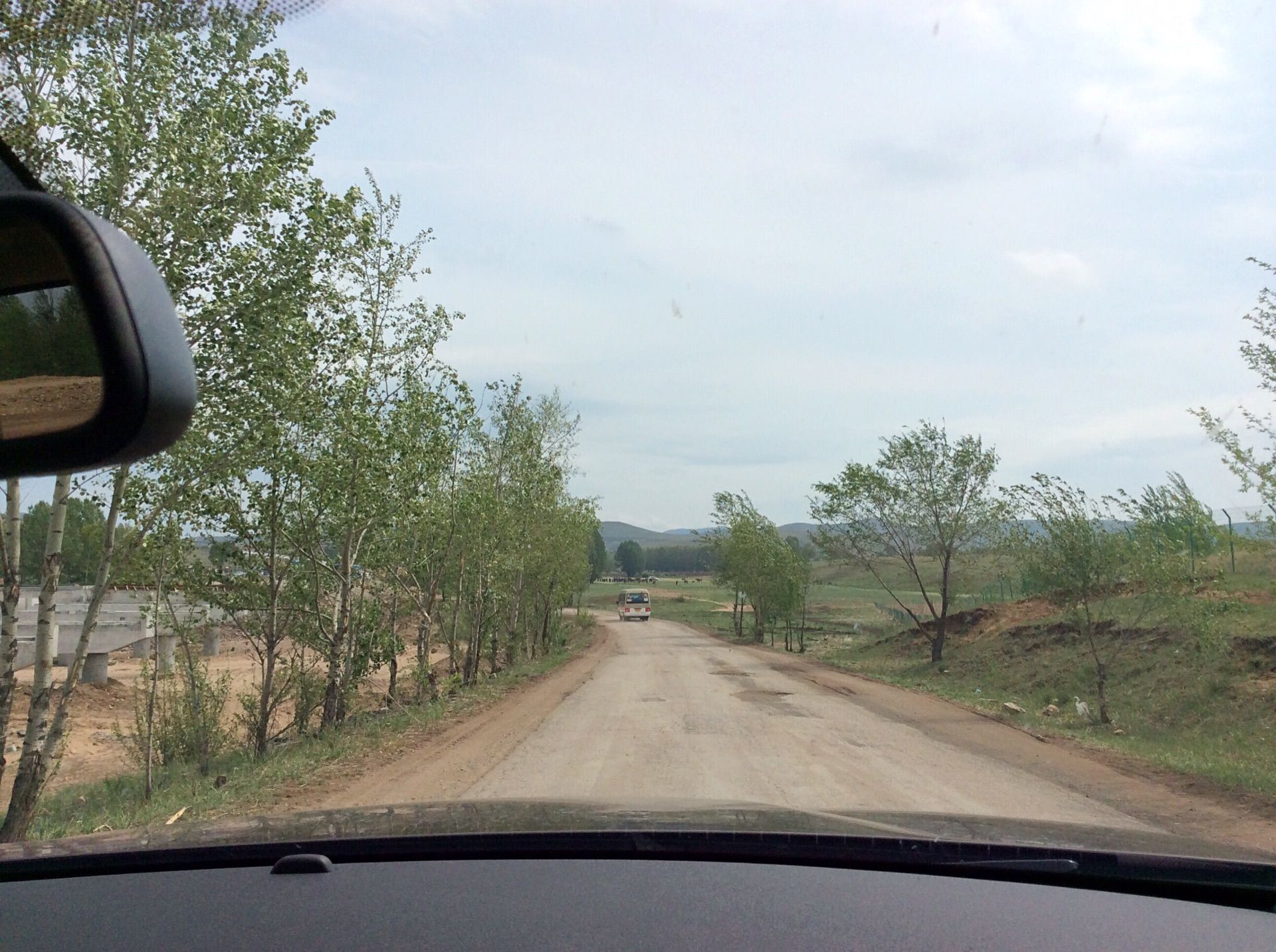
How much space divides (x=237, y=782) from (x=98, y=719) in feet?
63.5

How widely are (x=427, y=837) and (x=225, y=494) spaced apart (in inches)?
393

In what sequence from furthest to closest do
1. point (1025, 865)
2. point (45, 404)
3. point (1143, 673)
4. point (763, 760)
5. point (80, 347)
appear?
1. point (1143, 673)
2. point (763, 760)
3. point (1025, 865)
4. point (45, 404)
5. point (80, 347)

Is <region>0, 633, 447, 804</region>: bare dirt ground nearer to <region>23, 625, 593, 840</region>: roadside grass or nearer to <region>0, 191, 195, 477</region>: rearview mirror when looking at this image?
<region>23, 625, 593, 840</region>: roadside grass

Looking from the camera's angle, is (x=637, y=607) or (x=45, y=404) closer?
(x=45, y=404)

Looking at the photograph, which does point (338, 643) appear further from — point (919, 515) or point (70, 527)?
point (919, 515)

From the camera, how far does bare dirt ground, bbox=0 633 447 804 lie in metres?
17.1

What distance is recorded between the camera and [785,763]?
11164 millimetres

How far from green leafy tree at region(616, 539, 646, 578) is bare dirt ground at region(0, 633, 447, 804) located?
486ft

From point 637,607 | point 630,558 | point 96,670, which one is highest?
point 630,558

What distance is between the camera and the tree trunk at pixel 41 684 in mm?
8180

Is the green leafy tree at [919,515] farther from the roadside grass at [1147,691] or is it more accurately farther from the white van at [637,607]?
the white van at [637,607]

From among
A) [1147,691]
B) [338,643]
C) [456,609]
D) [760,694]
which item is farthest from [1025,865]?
[456,609]

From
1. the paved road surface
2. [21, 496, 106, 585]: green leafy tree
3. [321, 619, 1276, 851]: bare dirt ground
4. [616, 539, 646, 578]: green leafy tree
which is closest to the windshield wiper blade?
[321, 619, 1276, 851]: bare dirt ground

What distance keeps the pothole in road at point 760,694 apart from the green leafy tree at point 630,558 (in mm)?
163387
